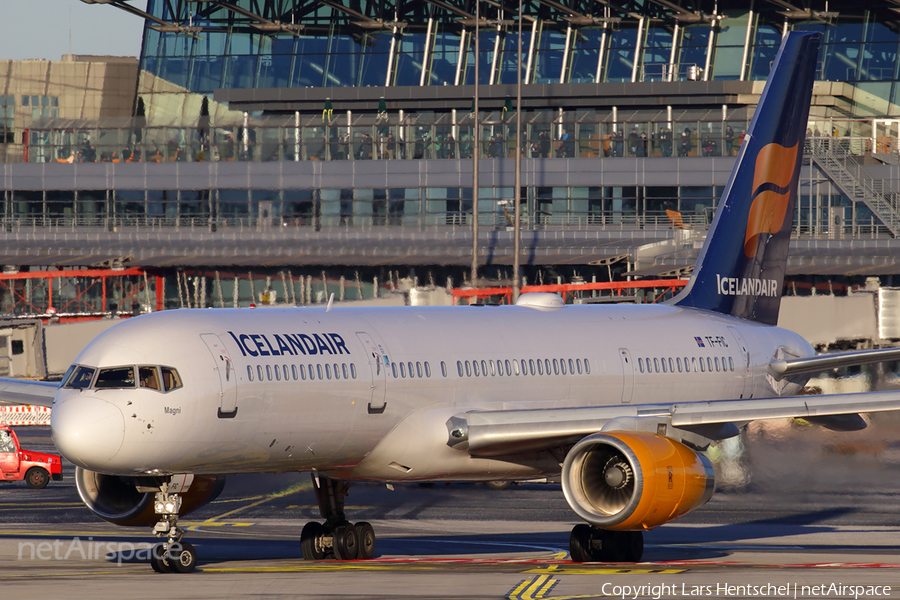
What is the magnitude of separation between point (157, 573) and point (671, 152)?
2486 inches

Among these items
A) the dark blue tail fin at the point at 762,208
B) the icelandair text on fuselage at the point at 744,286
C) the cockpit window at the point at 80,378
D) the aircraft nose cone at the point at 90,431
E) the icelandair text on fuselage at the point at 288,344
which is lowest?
the aircraft nose cone at the point at 90,431

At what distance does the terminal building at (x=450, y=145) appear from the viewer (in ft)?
257

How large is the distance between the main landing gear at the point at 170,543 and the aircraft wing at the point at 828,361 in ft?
48.9

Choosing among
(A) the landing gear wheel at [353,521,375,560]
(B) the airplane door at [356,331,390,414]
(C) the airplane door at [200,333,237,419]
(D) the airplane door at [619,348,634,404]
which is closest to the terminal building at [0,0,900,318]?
(D) the airplane door at [619,348,634,404]

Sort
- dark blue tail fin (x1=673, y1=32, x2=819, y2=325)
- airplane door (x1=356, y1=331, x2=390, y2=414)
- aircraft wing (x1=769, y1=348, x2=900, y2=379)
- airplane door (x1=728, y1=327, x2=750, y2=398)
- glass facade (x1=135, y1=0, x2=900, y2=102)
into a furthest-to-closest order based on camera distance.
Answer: glass facade (x1=135, y1=0, x2=900, y2=102) < dark blue tail fin (x1=673, y1=32, x2=819, y2=325) < airplane door (x1=728, y1=327, x2=750, y2=398) < aircraft wing (x1=769, y1=348, x2=900, y2=379) < airplane door (x1=356, y1=331, x2=390, y2=414)

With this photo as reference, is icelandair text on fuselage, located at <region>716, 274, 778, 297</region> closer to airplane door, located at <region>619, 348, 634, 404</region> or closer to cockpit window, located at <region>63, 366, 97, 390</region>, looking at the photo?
airplane door, located at <region>619, 348, 634, 404</region>

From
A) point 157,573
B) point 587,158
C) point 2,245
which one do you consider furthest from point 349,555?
point 2,245

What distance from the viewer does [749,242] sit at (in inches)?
1368

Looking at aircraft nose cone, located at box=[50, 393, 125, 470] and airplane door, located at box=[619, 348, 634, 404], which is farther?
airplane door, located at box=[619, 348, 634, 404]

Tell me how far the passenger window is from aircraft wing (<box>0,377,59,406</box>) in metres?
5.57

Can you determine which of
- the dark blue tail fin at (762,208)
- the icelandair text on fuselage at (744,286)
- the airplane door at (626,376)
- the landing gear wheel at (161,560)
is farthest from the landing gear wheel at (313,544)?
the icelandair text on fuselage at (744,286)

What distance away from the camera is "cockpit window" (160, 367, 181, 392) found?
21891 mm

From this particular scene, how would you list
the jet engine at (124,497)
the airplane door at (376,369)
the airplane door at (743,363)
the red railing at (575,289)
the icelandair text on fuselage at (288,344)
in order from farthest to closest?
the red railing at (575,289), the airplane door at (743,363), the jet engine at (124,497), the airplane door at (376,369), the icelandair text on fuselage at (288,344)

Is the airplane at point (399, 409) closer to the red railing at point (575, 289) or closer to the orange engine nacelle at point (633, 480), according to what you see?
the orange engine nacelle at point (633, 480)
